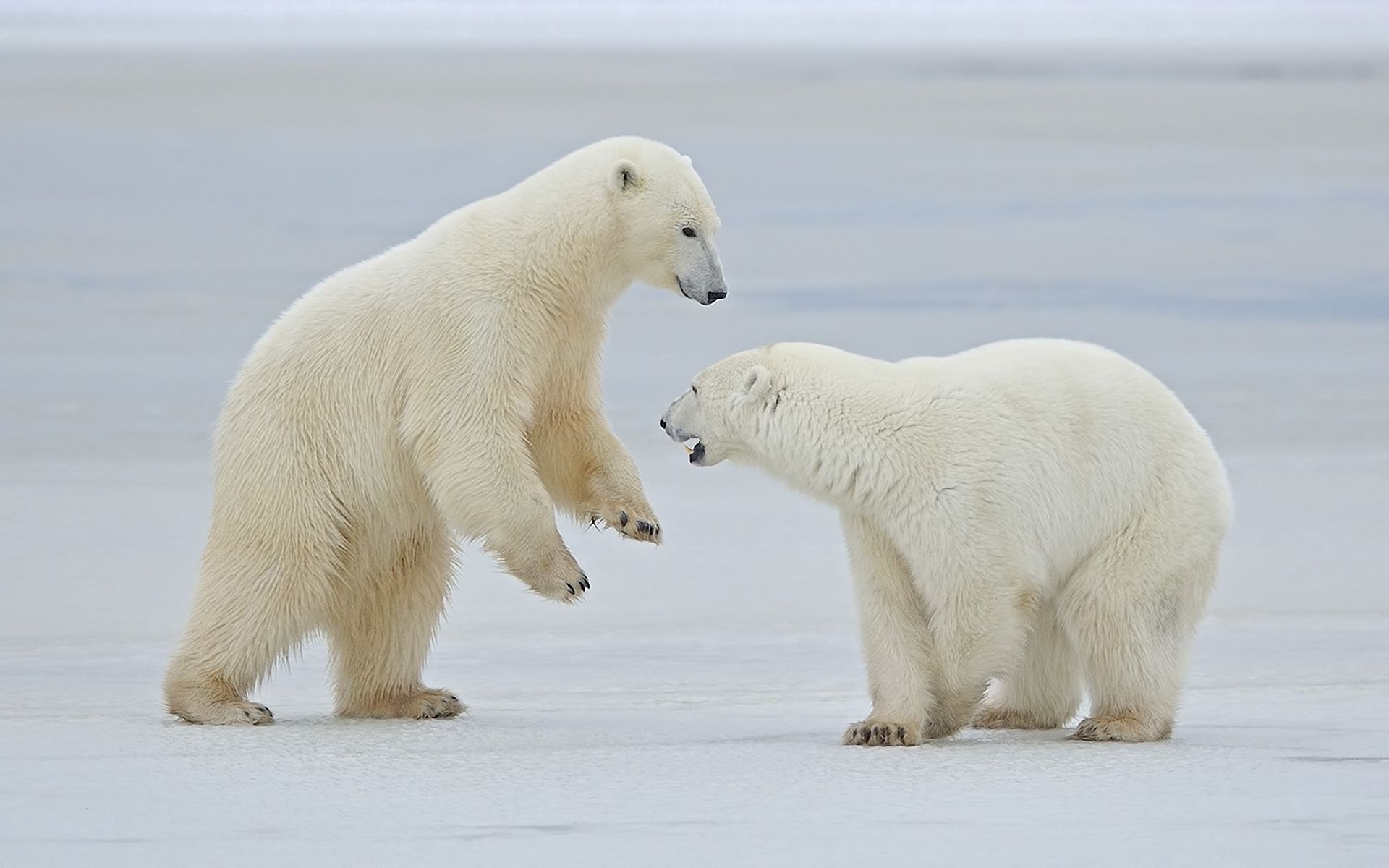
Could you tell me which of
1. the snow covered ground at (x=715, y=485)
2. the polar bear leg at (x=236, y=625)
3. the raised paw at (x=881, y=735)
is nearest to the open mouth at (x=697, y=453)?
the snow covered ground at (x=715, y=485)

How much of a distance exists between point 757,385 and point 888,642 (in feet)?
2.12

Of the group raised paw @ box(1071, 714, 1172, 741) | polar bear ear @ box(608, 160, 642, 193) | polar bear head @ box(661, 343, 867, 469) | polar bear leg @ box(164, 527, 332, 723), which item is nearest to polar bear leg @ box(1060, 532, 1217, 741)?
raised paw @ box(1071, 714, 1172, 741)

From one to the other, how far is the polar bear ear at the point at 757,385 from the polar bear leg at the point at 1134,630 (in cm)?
81

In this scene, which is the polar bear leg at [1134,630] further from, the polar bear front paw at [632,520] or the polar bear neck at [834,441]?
the polar bear front paw at [632,520]

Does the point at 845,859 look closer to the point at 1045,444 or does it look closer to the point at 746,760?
the point at 746,760

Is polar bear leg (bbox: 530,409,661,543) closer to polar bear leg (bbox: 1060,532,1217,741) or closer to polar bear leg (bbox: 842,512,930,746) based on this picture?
polar bear leg (bbox: 842,512,930,746)

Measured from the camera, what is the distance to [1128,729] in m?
4.14

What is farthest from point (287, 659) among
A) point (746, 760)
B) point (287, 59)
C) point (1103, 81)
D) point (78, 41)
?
point (78, 41)

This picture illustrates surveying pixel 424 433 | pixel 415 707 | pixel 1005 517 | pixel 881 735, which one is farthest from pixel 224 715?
pixel 1005 517

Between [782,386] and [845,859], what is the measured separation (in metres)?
1.51

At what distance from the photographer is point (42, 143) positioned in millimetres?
16062

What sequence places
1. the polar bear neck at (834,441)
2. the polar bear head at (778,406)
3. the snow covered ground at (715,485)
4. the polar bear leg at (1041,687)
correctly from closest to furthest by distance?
the snow covered ground at (715,485), the polar bear neck at (834,441), the polar bear head at (778,406), the polar bear leg at (1041,687)

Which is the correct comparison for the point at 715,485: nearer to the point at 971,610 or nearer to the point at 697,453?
the point at 697,453

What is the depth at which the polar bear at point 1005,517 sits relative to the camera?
4082 mm
